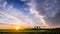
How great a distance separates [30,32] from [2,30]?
9.95 feet

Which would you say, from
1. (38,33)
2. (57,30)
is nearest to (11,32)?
(38,33)

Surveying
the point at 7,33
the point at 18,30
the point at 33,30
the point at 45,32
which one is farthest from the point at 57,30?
the point at 7,33

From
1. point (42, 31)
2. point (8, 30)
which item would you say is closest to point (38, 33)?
point (42, 31)

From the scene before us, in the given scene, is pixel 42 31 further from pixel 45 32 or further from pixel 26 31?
pixel 26 31

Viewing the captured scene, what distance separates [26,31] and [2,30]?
8.52 ft

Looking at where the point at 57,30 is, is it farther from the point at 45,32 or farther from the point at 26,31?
the point at 26,31

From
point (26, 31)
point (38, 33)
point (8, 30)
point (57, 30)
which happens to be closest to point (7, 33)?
point (8, 30)

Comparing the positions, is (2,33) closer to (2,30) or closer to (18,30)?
(2,30)

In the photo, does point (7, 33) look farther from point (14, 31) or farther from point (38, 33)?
point (38, 33)

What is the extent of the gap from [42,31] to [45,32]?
13.4 inches

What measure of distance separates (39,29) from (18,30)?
2310 mm

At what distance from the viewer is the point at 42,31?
18031mm

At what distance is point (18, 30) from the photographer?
717 inches

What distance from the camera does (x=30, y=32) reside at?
18.1 metres
